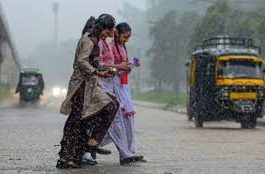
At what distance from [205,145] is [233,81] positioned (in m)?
8.71

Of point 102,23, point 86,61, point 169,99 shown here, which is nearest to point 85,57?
point 86,61

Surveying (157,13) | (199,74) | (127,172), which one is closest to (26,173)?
(127,172)

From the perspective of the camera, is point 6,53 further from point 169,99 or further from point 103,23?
point 103,23

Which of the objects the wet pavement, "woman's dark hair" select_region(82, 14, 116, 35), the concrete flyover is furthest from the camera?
the concrete flyover

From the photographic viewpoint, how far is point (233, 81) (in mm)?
22391

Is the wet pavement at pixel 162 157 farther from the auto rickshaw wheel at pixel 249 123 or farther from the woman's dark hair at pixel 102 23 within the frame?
the auto rickshaw wheel at pixel 249 123

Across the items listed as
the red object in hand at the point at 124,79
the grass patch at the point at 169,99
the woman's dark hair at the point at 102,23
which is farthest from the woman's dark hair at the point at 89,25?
the grass patch at the point at 169,99

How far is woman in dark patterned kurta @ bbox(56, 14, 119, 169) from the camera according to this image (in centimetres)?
919

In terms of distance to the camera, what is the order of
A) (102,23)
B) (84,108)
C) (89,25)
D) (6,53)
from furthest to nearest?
1. (6,53)
2. (89,25)
3. (102,23)
4. (84,108)

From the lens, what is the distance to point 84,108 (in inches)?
361

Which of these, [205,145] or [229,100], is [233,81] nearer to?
[229,100]

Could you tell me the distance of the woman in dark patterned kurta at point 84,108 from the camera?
919cm

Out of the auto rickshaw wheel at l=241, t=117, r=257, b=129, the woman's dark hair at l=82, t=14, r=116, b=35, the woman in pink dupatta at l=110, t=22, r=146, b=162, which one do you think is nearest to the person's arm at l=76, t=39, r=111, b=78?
the woman's dark hair at l=82, t=14, r=116, b=35

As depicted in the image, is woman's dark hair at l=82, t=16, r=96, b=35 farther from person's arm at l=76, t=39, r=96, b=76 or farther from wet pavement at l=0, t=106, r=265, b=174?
wet pavement at l=0, t=106, r=265, b=174
